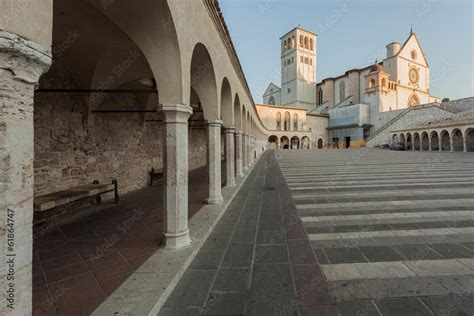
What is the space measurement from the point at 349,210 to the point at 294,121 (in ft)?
141

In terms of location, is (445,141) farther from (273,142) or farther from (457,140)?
(273,142)

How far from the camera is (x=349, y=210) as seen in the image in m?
5.19

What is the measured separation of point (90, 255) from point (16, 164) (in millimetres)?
2491

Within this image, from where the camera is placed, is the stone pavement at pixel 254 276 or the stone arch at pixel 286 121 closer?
the stone pavement at pixel 254 276

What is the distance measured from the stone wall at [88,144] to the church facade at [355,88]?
41690 millimetres

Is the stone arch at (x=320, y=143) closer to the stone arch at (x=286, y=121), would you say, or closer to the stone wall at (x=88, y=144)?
the stone arch at (x=286, y=121)

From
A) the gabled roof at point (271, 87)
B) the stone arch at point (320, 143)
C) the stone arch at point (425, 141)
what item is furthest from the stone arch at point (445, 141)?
the gabled roof at point (271, 87)

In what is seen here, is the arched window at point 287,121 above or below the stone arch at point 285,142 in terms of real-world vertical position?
above

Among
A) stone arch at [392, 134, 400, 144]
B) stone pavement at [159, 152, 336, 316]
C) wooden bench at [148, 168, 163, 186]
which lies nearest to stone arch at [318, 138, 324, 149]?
stone arch at [392, 134, 400, 144]

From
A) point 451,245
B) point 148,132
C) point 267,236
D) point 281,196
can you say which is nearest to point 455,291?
point 451,245

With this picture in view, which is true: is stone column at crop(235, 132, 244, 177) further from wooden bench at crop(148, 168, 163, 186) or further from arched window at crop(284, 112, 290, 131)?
arched window at crop(284, 112, 290, 131)

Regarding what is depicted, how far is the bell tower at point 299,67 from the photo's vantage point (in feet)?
179

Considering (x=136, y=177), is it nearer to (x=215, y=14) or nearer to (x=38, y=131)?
(x=38, y=131)

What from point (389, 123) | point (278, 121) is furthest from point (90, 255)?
point (389, 123)
